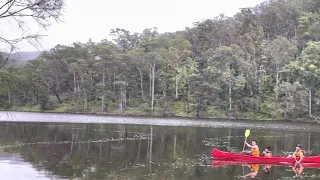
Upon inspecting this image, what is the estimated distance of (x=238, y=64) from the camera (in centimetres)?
6481

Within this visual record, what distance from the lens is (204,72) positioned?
64.6 metres

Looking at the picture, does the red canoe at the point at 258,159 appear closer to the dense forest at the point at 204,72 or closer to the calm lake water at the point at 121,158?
the calm lake water at the point at 121,158

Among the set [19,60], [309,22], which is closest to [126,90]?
[309,22]

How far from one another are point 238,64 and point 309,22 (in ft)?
74.5

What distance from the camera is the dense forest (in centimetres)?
6203

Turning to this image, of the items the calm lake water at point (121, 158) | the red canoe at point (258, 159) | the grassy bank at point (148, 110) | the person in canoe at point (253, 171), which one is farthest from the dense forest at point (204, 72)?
the person in canoe at point (253, 171)

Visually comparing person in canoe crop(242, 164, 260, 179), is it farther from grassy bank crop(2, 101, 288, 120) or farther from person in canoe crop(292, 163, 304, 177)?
grassy bank crop(2, 101, 288, 120)

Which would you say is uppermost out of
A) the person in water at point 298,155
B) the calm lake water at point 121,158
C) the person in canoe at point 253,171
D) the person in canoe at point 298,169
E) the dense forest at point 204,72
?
the dense forest at point 204,72

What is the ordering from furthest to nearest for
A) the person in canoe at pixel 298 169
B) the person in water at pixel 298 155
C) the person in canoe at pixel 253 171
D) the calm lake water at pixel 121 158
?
the person in water at pixel 298 155
the person in canoe at pixel 298 169
the person in canoe at pixel 253 171
the calm lake water at pixel 121 158

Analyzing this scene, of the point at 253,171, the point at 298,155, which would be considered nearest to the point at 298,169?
the point at 298,155

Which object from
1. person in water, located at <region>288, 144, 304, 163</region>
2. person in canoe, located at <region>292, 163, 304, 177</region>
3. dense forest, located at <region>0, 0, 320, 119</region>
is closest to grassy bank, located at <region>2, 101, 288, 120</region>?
dense forest, located at <region>0, 0, 320, 119</region>

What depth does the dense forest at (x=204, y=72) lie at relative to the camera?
6203cm

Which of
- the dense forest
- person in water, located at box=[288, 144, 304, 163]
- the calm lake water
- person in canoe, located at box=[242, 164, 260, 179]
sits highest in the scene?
the dense forest

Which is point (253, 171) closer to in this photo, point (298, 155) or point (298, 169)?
point (298, 169)
